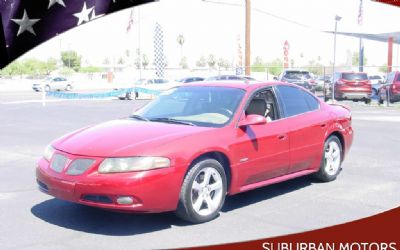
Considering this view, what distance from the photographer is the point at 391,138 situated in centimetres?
1175

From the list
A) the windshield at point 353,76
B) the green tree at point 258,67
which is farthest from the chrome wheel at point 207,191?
the green tree at point 258,67

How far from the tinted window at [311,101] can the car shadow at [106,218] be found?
153 centimetres

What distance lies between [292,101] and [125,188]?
2896mm

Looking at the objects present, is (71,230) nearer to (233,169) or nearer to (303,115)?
(233,169)

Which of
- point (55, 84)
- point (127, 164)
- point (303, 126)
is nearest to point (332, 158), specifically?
point (303, 126)

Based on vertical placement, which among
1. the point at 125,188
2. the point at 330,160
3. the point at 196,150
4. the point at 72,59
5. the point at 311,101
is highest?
the point at 72,59

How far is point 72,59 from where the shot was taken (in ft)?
253

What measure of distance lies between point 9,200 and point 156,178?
241 cm

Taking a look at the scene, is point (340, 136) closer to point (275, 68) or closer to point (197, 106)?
point (197, 106)

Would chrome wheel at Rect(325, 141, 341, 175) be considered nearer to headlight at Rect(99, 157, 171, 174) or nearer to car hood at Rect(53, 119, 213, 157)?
car hood at Rect(53, 119, 213, 157)

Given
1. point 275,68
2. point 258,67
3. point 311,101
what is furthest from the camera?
point 275,68

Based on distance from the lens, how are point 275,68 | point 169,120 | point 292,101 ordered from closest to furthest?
point 169,120
point 292,101
point 275,68

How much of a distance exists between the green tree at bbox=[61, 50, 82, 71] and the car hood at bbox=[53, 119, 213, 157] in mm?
70118

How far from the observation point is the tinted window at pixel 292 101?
6562 millimetres
